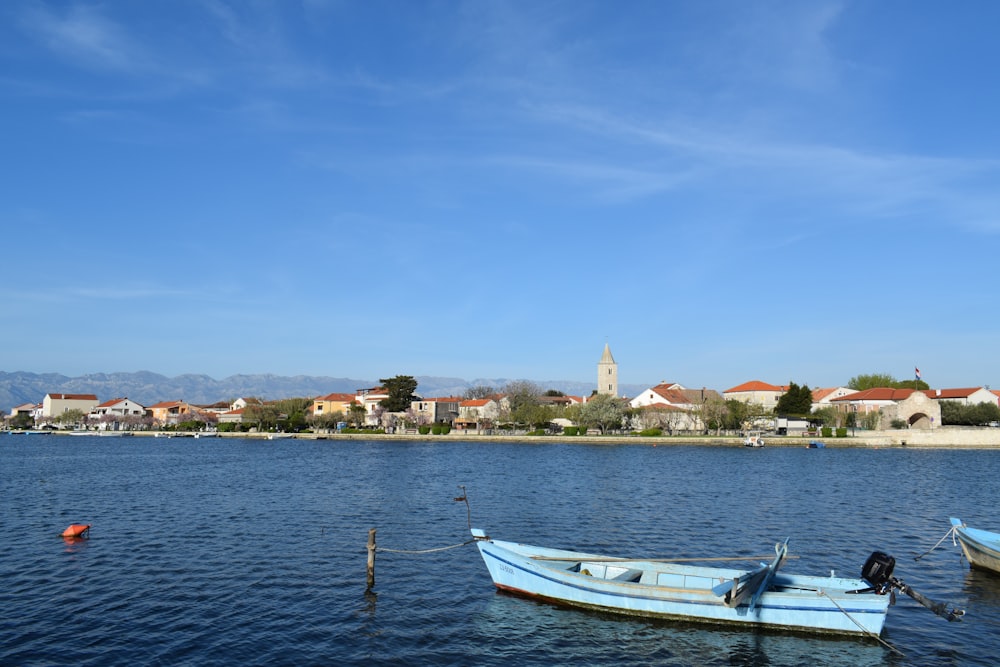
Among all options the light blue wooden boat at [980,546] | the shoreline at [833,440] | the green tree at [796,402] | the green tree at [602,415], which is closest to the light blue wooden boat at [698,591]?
the light blue wooden boat at [980,546]

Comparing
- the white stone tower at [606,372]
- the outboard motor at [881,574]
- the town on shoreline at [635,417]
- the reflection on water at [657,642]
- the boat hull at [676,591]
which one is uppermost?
the white stone tower at [606,372]

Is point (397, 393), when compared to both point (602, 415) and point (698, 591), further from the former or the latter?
point (698, 591)

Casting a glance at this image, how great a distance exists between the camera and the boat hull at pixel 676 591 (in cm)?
1891

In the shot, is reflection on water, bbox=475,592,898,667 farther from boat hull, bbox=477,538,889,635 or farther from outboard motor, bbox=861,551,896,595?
outboard motor, bbox=861,551,896,595

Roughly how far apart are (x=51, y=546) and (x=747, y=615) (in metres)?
29.8

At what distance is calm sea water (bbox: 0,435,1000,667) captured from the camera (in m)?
18.5

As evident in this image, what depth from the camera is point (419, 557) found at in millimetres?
28859

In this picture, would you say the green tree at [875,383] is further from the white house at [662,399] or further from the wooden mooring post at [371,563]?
the wooden mooring post at [371,563]

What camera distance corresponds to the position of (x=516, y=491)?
164 ft

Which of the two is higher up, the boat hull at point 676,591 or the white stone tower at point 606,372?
the white stone tower at point 606,372

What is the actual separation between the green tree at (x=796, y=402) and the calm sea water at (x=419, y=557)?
235ft

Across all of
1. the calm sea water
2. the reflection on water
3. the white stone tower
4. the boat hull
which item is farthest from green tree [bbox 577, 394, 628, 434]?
the reflection on water

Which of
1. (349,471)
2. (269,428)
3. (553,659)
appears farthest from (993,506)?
(269,428)

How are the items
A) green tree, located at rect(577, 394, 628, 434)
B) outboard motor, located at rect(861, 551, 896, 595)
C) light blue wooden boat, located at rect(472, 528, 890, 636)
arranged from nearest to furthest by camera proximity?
outboard motor, located at rect(861, 551, 896, 595), light blue wooden boat, located at rect(472, 528, 890, 636), green tree, located at rect(577, 394, 628, 434)
